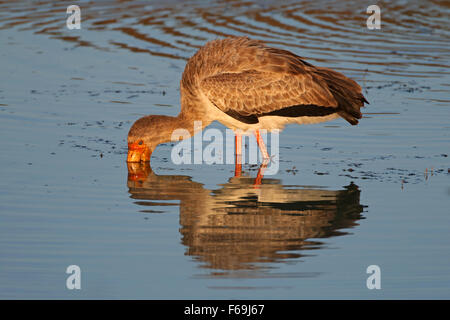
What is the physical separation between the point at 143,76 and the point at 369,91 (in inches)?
163

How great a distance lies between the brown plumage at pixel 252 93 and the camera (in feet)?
40.3

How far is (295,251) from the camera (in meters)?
9.15

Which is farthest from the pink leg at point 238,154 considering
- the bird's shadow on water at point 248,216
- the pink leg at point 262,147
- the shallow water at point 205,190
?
the bird's shadow on water at point 248,216

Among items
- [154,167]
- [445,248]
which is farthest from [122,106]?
[445,248]

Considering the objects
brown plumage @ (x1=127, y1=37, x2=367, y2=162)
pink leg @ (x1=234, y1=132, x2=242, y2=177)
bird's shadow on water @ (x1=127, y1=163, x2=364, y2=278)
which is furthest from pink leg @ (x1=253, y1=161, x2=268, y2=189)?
brown plumage @ (x1=127, y1=37, x2=367, y2=162)

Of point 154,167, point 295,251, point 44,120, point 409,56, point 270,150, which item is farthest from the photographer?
point 409,56

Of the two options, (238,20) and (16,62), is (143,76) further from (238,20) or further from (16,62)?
(238,20)

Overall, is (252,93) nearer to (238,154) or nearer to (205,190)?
(238,154)

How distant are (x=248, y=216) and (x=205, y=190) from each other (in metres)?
1.25

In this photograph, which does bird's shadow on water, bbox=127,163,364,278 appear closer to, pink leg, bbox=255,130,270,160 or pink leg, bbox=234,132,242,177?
pink leg, bbox=234,132,242,177

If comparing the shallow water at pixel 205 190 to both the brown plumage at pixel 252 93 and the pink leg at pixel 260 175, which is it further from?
the brown plumage at pixel 252 93

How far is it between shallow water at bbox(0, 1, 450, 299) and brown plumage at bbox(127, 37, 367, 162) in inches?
21.7

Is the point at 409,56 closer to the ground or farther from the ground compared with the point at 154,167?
farther from the ground

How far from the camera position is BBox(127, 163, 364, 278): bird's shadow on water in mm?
8930
